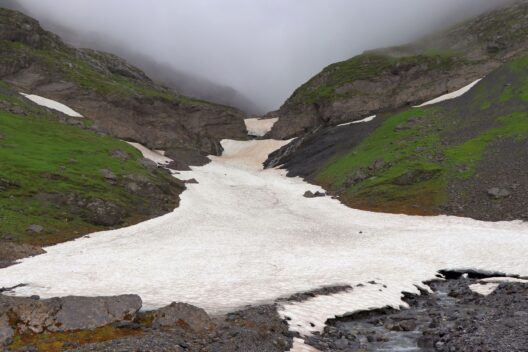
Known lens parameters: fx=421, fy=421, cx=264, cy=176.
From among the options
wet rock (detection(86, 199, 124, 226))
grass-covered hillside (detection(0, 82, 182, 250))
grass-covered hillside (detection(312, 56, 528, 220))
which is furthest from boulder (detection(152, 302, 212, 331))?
grass-covered hillside (detection(312, 56, 528, 220))

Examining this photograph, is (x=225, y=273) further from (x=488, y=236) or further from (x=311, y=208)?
(x=311, y=208)

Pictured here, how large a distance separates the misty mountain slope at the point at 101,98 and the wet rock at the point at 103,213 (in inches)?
2218

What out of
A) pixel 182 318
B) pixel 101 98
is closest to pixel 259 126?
pixel 101 98

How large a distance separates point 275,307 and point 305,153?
273 ft

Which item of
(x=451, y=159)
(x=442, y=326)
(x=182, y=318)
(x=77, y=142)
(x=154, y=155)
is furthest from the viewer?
(x=154, y=155)

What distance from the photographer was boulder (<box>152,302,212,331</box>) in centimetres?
1459

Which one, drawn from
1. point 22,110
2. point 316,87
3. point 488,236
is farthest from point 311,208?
point 316,87

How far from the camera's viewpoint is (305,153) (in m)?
100

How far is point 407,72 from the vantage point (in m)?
119

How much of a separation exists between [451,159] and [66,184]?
51750 millimetres

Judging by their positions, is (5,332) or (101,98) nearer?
(5,332)

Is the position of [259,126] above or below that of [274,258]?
above

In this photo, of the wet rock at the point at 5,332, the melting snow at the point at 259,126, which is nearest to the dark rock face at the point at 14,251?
the wet rock at the point at 5,332

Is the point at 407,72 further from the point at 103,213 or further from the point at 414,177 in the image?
the point at 103,213
